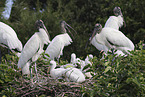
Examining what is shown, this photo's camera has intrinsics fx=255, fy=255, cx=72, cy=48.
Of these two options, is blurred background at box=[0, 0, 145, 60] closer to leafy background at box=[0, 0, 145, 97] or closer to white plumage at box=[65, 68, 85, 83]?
leafy background at box=[0, 0, 145, 97]

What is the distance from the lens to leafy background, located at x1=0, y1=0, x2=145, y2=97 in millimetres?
3553

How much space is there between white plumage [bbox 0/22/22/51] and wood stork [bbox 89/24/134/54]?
1667 mm

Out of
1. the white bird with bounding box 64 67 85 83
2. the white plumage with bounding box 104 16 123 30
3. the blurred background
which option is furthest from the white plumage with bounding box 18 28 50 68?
the blurred background

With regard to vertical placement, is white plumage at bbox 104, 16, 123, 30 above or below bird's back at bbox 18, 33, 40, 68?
above

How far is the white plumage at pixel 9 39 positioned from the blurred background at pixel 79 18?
4358mm

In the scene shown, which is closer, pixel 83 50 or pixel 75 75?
pixel 75 75

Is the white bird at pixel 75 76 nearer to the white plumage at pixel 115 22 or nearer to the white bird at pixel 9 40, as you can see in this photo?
the white bird at pixel 9 40

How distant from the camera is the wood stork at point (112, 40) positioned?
534cm

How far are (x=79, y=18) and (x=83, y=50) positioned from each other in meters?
2.30

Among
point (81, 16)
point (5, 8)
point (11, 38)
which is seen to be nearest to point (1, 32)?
point (11, 38)

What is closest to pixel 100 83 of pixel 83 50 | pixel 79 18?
pixel 83 50

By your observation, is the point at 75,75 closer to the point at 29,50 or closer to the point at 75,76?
the point at 75,76

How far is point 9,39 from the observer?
18.6 ft

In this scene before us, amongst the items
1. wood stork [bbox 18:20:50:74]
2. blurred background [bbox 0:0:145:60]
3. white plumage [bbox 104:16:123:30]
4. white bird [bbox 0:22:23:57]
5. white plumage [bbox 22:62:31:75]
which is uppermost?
blurred background [bbox 0:0:145:60]
